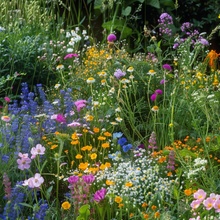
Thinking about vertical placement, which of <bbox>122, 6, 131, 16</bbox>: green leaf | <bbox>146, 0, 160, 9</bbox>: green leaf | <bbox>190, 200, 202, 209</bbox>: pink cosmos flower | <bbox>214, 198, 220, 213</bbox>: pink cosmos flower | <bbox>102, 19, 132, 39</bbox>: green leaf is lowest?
<bbox>102, 19, 132, 39</bbox>: green leaf

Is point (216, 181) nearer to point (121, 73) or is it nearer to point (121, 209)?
point (121, 209)

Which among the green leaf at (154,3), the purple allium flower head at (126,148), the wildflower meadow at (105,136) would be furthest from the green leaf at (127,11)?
the purple allium flower head at (126,148)

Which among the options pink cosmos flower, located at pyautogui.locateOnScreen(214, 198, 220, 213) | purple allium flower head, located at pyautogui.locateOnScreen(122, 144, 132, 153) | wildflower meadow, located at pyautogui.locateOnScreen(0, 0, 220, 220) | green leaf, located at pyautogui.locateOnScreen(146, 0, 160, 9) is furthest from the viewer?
green leaf, located at pyautogui.locateOnScreen(146, 0, 160, 9)

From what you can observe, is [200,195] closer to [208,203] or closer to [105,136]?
[208,203]

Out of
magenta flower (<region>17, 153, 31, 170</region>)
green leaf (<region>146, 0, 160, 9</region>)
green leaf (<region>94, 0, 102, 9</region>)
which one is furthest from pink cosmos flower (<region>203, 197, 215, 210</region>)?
green leaf (<region>94, 0, 102, 9</region>)

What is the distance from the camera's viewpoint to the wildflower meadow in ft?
8.77

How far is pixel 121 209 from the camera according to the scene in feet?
8.63

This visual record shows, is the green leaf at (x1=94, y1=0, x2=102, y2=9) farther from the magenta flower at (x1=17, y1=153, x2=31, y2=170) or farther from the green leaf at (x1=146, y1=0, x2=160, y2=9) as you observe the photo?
the magenta flower at (x1=17, y1=153, x2=31, y2=170)

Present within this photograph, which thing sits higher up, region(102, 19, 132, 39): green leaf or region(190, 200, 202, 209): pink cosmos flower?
region(190, 200, 202, 209): pink cosmos flower

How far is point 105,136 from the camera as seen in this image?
3.69 metres

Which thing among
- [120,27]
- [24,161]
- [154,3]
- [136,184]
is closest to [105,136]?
[136,184]

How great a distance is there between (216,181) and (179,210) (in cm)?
45

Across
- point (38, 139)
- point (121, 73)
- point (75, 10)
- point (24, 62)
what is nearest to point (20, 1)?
point (75, 10)

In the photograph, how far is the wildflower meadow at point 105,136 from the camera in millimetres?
2672
